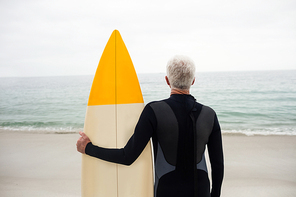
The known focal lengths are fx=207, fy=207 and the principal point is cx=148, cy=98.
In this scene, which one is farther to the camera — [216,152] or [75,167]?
[75,167]

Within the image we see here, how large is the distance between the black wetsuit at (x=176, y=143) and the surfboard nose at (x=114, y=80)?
0.53 meters

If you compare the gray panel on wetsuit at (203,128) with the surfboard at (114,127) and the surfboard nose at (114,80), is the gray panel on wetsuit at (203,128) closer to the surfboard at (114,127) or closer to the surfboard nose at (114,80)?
the surfboard at (114,127)

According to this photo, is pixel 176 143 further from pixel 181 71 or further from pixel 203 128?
pixel 181 71

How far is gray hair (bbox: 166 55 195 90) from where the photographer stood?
1.03 meters

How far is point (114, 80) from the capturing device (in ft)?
5.13

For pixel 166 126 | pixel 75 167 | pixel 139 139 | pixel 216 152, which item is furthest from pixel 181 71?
pixel 75 167

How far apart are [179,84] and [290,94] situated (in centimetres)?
1659

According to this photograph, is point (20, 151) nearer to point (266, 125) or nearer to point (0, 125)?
point (0, 125)

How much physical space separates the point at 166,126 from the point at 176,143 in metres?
0.11

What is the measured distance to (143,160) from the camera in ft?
4.96

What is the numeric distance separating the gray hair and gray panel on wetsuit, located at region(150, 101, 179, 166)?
129 mm

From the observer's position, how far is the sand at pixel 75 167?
279 centimetres

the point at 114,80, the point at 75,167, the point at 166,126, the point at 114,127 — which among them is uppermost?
the point at 114,80

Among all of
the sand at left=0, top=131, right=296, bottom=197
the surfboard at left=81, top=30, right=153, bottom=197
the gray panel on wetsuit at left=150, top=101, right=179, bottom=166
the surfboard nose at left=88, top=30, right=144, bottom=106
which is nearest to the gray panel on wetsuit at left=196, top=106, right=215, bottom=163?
the gray panel on wetsuit at left=150, top=101, right=179, bottom=166
